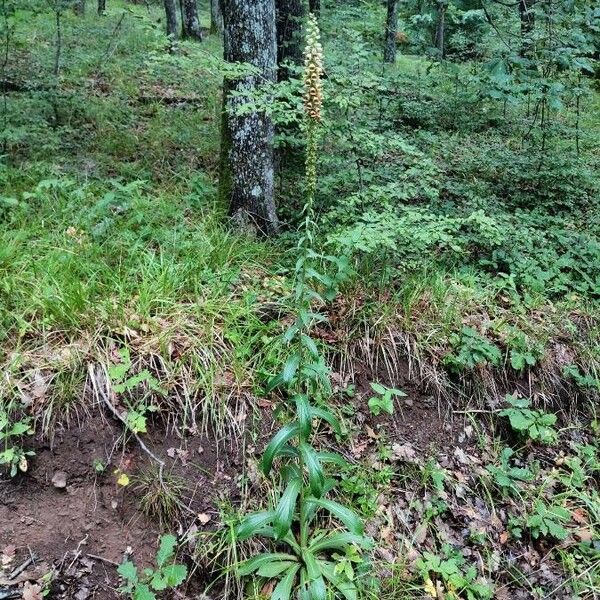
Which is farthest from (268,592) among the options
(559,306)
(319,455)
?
(559,306)

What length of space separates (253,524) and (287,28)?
5.45 metres

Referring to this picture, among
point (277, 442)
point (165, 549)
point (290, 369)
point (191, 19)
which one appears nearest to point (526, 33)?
point (290, 369)

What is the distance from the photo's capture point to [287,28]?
592cm

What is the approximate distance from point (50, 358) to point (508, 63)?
4669 mm

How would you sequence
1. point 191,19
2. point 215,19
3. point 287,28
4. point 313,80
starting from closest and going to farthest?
1. point 313,80
2. point 287,28
3. point 191,19
4. point 215,19

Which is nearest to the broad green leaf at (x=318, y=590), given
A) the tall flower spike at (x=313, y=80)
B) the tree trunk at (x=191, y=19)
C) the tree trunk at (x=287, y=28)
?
the tall flower spike at (x=313, y=80)

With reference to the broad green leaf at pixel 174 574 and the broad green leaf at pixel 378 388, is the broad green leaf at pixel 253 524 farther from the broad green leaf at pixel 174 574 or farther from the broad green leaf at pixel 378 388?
the broad green leaf at pixel 378 388

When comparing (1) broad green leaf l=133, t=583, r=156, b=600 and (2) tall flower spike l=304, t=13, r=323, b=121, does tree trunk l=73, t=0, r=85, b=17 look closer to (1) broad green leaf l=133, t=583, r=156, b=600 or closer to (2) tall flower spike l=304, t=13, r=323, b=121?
(2) tall flower spike l=304, t=13, r=323, b=121

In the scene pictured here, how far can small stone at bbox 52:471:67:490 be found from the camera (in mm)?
2816

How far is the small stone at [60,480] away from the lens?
282 cm

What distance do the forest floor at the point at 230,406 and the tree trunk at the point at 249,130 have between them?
30cm

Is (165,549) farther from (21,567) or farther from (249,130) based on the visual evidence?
(249,130)

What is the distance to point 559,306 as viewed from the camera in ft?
14.2

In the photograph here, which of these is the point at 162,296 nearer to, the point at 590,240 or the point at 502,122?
the point at 590,240
